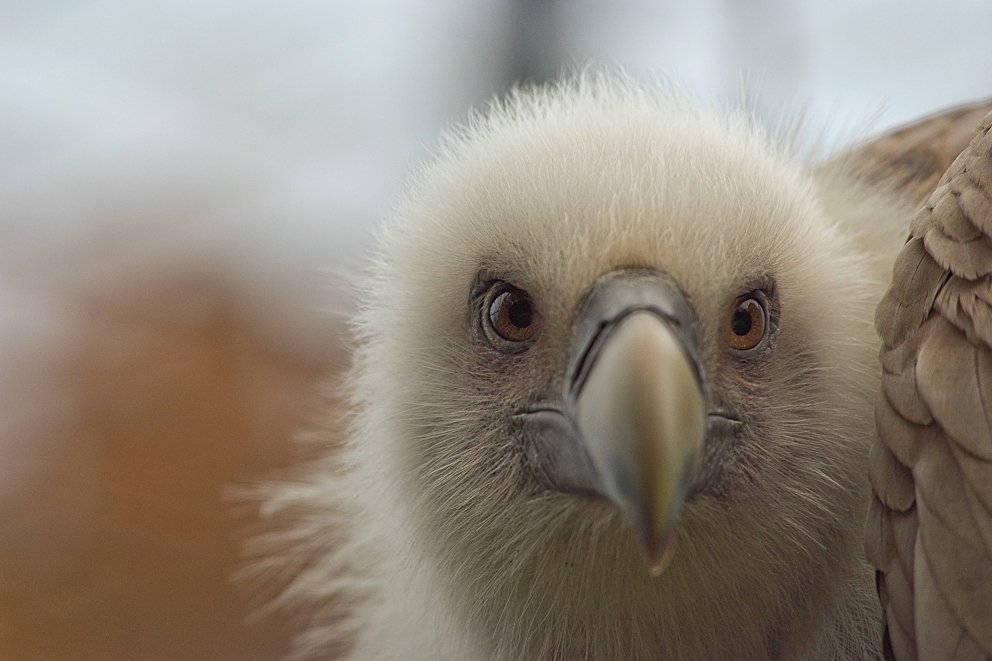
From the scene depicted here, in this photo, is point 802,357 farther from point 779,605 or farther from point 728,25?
point 728,25

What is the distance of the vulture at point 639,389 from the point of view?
79 centimetres

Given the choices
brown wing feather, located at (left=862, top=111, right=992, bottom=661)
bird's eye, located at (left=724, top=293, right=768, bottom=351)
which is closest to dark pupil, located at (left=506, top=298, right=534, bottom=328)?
bird's eye, located at (left=724, top=293, right=768, bottom=351)

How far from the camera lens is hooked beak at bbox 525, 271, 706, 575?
715 mm

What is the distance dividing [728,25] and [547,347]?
2.14 metres

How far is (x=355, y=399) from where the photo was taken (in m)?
1.17

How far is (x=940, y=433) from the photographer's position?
765mm

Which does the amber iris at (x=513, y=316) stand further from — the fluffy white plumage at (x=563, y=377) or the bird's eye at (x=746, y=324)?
the bird's eye at (x=746, y=324)

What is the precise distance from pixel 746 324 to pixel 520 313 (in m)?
0.21

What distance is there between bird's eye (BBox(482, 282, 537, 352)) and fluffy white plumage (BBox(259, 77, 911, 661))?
0.01 metres

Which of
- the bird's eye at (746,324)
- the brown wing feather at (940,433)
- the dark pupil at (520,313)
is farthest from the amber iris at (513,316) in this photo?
the brown wing feather at (940,433)

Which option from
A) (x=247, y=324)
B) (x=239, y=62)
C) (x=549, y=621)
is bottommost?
(x=549, y=621)

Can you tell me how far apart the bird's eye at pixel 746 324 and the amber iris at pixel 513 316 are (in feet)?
0.59

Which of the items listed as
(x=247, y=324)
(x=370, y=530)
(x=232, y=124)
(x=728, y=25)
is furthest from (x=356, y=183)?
(x=370, y=530)

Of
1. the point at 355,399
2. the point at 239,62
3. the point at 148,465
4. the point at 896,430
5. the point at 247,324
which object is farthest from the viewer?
the point at 239,62
